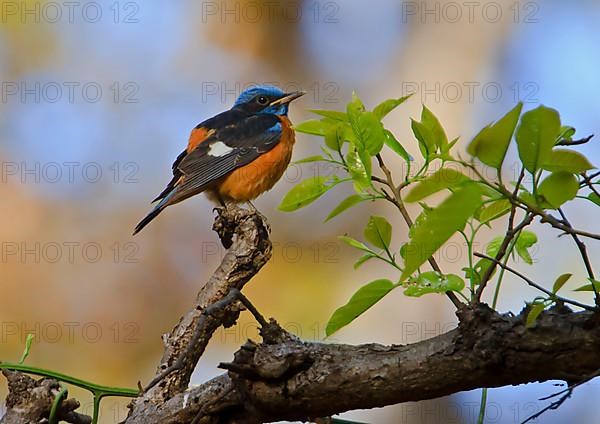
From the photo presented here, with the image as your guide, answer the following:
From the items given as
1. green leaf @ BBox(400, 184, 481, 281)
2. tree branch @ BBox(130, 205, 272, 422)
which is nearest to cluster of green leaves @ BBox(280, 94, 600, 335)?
green leaf @ BBox(400, 184, 481, 281)

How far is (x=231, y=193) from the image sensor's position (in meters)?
3.87

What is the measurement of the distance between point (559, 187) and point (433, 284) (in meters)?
0.24

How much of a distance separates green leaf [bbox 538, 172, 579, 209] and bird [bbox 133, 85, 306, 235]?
2.76 meters

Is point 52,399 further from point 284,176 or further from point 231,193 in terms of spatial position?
point 284,176

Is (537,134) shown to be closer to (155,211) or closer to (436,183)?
(436,183)

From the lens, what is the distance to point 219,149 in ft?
12.9

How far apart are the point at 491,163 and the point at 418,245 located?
11cm

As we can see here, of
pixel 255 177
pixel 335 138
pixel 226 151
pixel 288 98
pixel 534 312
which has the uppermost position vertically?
pixel 288 98

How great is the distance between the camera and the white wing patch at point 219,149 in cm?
390

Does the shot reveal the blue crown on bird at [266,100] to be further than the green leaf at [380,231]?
Yes

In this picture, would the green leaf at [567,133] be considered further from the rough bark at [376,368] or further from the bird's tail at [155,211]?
the bird's tail at [155,211]

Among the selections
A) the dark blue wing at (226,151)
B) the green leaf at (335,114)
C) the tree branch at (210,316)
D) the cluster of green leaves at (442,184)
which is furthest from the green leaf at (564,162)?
the dark blue wing at (226,151)

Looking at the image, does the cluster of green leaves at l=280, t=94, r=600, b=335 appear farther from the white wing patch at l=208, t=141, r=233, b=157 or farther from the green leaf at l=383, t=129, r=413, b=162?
the white wing patch at l=208, t=141, r=233, b=157

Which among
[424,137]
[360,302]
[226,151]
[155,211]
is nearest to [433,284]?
[360,302]
